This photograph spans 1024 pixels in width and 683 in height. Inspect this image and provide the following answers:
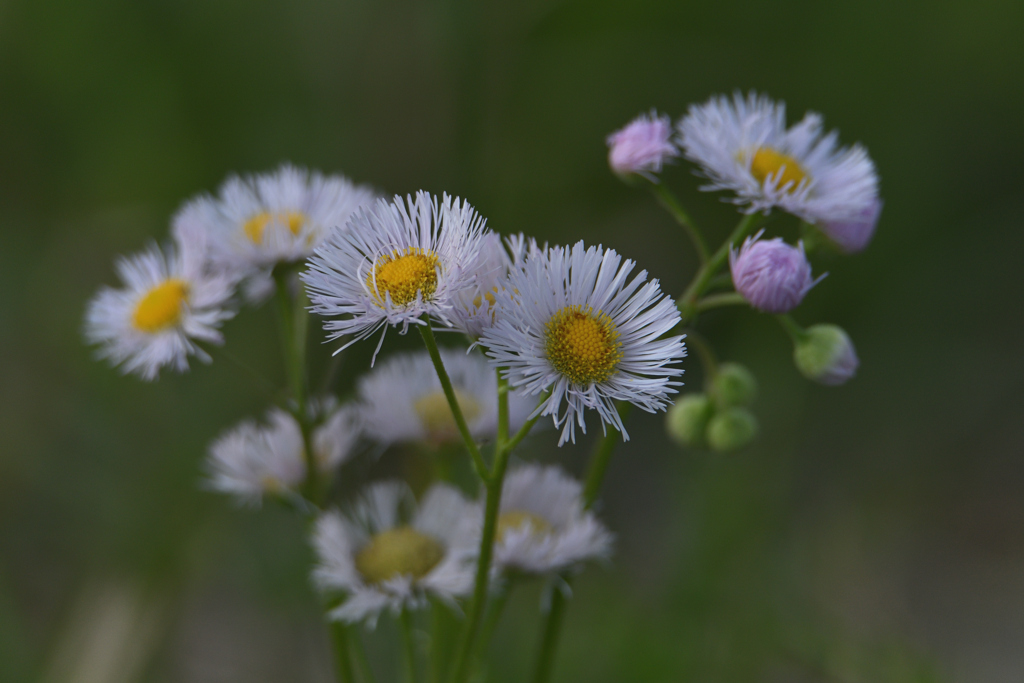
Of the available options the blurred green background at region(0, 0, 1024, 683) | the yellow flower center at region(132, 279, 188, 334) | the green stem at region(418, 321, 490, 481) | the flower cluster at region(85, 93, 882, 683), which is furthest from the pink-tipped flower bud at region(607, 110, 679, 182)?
the blurred green background at region(0, 0, 1024, 683)

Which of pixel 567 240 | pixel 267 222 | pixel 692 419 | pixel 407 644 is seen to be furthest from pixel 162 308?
pixel 567 240

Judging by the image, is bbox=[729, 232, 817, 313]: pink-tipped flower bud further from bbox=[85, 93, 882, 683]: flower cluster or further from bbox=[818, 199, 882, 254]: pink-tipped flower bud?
bbox=[818, 199, 882, 254]: pink-tipped flower bud

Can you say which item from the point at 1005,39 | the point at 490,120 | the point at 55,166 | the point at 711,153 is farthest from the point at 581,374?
the point at 1005,39

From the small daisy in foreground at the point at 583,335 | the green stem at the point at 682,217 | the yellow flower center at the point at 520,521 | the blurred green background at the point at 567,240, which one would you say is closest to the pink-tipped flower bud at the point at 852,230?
the green stem at the point at 682,217

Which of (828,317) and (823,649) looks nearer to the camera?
(823,649)

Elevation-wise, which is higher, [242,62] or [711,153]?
[242,62]

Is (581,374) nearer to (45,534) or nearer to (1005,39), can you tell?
(45,534)

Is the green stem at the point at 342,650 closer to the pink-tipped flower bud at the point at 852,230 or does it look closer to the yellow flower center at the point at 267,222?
the yellow flower center at the point at 267,222
